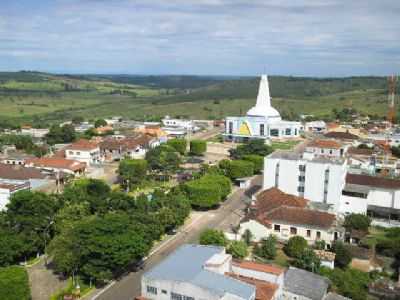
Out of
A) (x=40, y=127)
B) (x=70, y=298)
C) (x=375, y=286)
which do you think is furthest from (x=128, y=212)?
(x=40, y=127)

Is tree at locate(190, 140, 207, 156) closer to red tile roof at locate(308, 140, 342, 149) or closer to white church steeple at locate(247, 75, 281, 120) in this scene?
red tile roof at locate(308, 140, 342, 149)

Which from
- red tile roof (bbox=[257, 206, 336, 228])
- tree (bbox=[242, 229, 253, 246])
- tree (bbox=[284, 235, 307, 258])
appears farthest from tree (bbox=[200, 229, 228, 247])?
red tile roof (bbox=[257, 206, 336, 228])

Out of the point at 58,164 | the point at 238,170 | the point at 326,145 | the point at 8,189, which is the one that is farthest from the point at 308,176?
the point at 58,164

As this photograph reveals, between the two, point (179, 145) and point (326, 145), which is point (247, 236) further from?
point (326, 145)

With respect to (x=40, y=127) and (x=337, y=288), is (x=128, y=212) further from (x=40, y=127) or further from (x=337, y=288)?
(x=40, y=127)

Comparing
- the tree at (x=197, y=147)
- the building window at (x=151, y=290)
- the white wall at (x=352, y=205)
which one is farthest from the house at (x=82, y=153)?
the building window at (x=151, y=290)
